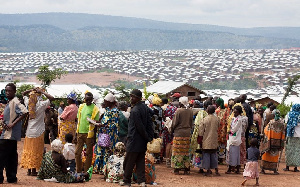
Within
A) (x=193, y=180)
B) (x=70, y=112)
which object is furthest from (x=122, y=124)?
(x=193, y=180)

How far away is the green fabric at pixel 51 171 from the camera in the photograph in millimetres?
8969

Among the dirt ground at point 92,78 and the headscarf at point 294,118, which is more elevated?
the headscarf at point 294,118

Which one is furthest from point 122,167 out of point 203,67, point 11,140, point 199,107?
point 203,67

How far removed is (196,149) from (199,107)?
88.4 inches

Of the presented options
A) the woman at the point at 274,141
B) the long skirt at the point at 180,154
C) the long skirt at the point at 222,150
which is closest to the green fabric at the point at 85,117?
the long skirt at the point at 180,154

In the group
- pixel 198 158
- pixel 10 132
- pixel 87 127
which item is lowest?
pixel 198 158

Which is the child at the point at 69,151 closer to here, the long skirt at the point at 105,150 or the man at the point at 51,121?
the long skirt at the point at 105,150

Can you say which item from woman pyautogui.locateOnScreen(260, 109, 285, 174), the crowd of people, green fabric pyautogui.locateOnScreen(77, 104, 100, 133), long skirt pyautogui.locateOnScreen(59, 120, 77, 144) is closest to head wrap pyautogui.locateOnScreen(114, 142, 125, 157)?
the crowd of people

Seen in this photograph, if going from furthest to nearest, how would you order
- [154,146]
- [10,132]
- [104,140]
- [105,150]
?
1. [154,146]
2. [105,150]
3. [104,140]
4. [10,132]

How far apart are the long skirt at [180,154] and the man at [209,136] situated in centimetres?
33

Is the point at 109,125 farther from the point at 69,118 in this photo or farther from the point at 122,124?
the point at 69,118

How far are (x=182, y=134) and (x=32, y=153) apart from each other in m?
3.01

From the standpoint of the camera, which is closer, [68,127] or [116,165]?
[116,165]

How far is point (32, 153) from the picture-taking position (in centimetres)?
936
